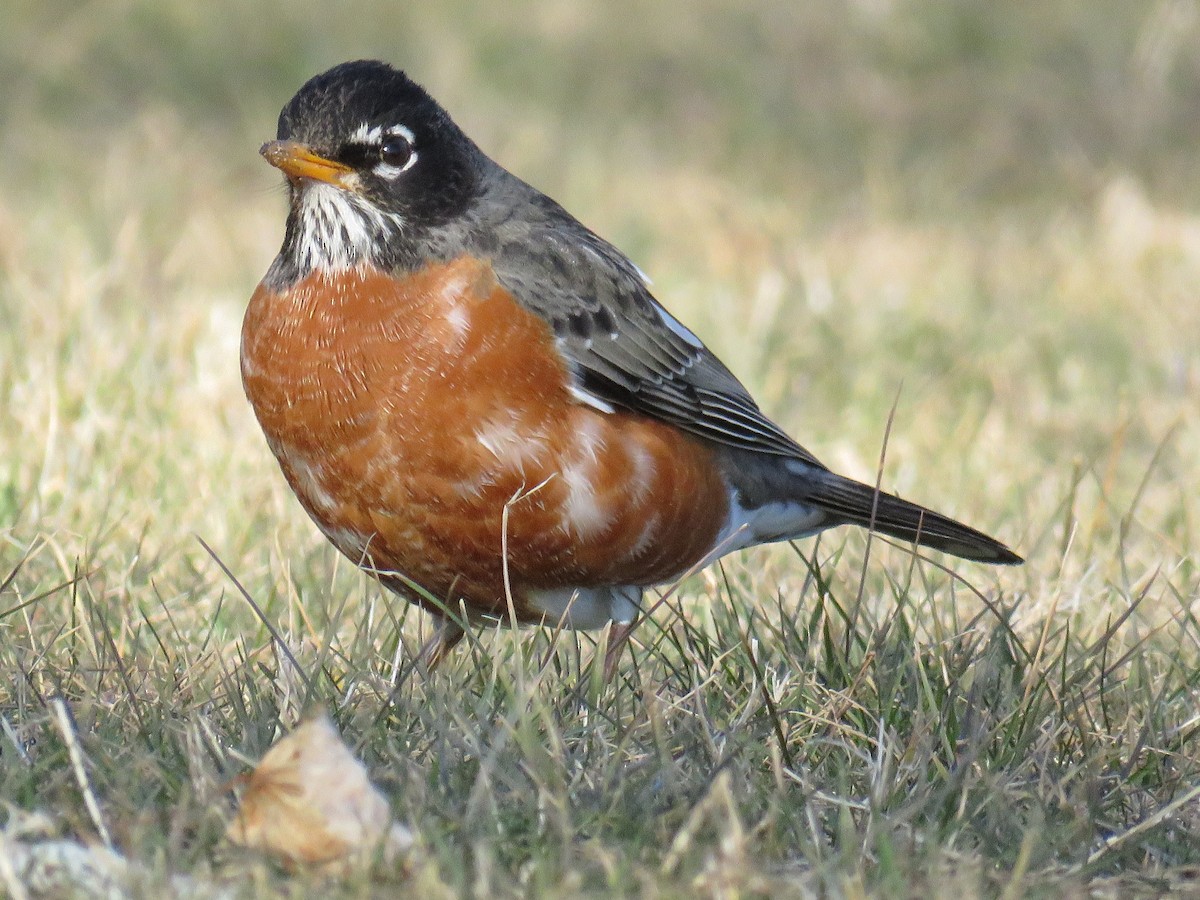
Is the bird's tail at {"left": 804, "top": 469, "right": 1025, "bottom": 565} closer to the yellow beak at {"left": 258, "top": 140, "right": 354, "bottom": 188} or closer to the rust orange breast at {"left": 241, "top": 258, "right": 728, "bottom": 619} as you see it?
the rust orange breast at {"left": 241, "top": 258, "right": 728, "bottom": 619}

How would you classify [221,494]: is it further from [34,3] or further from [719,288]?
[34,3]

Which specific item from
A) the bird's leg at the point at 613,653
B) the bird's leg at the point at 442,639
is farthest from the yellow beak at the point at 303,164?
the bird's leg at the point at 613,653

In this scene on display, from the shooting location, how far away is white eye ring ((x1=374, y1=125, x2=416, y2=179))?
12.3ft

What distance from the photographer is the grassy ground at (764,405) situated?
100 inches

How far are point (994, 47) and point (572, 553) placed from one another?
885 cm

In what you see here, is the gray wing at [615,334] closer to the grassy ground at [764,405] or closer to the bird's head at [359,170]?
the bird's head at [359,170]

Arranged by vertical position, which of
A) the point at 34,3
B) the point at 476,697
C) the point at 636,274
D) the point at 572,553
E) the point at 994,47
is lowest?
the point at 476,697

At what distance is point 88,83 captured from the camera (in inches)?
384

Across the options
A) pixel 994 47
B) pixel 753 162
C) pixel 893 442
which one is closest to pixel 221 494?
pixel 893 442

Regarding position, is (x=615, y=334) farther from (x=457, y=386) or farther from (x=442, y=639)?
(x=442, y=639)

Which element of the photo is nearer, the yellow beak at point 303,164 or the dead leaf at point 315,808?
the dead leaf at point 315,808

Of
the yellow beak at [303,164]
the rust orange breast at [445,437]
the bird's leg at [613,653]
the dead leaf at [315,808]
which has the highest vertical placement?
the yellow beak at [303,164]

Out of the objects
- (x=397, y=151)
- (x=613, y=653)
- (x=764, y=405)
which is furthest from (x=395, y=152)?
(x=764, y=405)

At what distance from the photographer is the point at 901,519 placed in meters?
4.30
